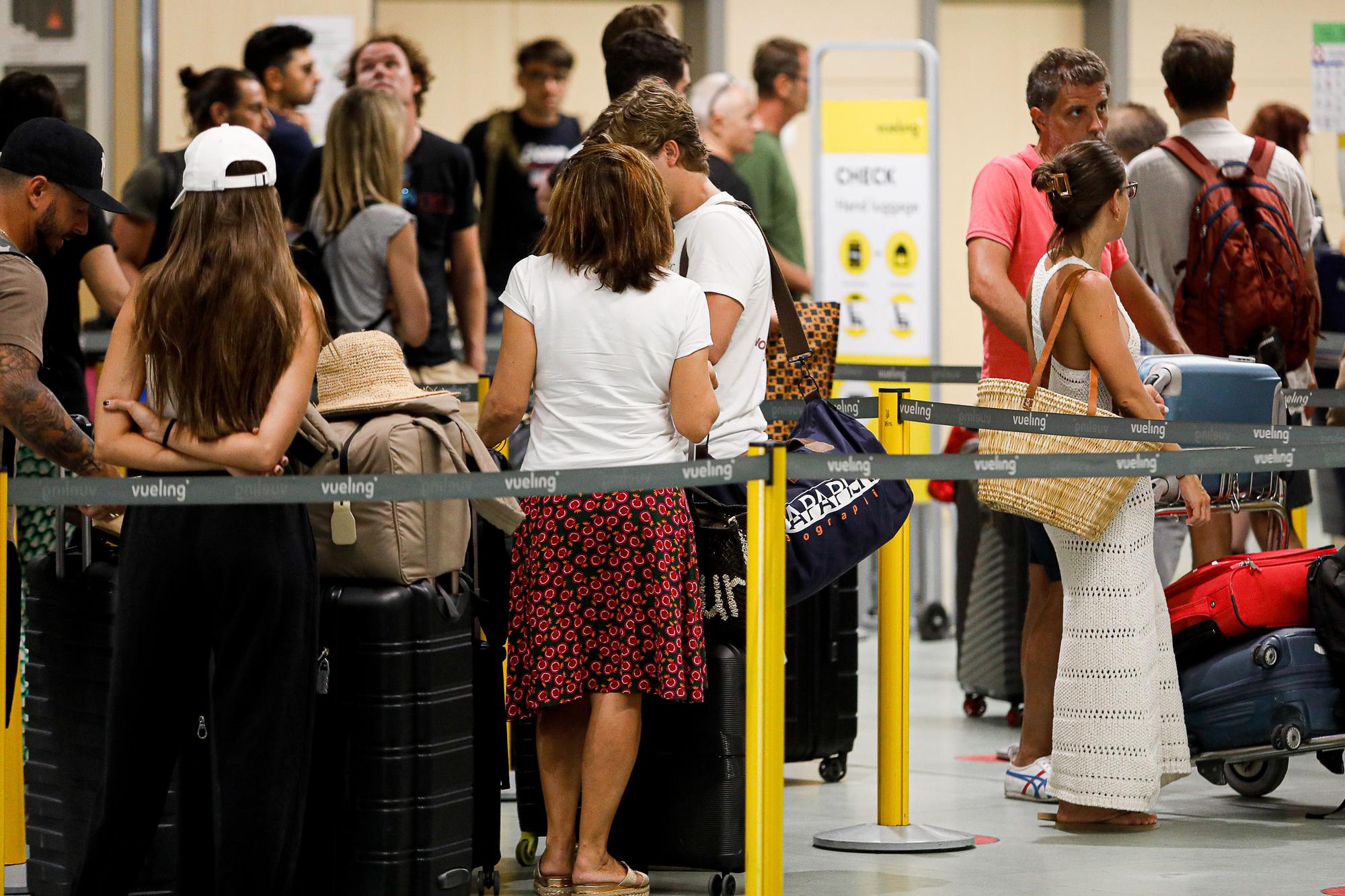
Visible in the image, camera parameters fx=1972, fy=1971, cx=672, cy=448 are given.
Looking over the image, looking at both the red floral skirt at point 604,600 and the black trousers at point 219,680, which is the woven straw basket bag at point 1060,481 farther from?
the black trousers at point 219,680

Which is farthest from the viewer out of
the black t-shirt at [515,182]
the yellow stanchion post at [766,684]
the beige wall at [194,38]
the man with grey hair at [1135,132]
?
the beige wall at [194,38]

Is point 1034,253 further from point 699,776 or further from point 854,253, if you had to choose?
point 854,253

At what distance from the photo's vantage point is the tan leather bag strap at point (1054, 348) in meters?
4.71

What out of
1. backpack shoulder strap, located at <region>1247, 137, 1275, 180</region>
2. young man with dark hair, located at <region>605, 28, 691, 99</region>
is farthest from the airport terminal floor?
young man with dark hair, located at <region>605, 28, 691, 99</region>

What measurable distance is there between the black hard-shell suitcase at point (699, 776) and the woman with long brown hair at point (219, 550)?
104 centimetres

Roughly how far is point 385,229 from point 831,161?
311 centimetres

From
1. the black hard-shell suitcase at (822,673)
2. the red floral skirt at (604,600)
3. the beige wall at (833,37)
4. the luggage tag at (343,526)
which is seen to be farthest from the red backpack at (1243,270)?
the beige wall at (833,37)

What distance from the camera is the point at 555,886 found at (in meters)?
4.17

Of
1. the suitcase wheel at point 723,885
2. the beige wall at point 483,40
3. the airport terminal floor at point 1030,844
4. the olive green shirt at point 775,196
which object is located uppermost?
the beige wall at point 483,40

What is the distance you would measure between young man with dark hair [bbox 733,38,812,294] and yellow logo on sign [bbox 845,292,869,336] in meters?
0.41

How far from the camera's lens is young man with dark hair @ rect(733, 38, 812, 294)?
26.8 ft

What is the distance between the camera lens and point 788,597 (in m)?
4.40

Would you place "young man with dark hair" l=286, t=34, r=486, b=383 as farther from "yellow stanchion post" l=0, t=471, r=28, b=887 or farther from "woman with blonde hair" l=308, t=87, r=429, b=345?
"yellow stanchion post" l=0, t=471, r=28, b=887

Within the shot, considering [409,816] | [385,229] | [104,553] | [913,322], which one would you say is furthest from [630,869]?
[913,322]
